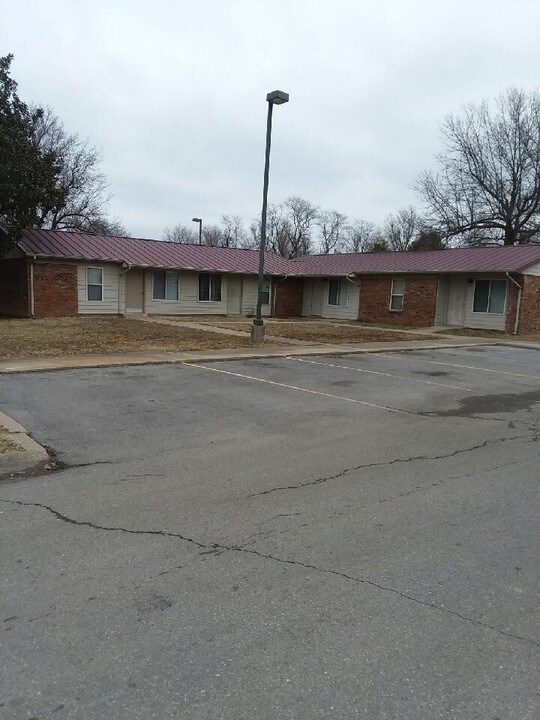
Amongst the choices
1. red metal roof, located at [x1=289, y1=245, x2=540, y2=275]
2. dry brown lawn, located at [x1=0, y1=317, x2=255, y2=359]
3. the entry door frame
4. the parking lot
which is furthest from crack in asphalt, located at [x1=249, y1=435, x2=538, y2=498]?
the entry door frame

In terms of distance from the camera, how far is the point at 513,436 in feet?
24.1

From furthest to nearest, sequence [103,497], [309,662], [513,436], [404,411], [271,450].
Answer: [404,411] < [513,436] < [271,450] < [103,497] < [309,662]

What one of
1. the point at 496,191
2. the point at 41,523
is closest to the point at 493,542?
the point at 41,523

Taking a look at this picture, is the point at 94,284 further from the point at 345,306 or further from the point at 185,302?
the point at 345,306

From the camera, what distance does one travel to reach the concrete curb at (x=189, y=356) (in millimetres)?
11309

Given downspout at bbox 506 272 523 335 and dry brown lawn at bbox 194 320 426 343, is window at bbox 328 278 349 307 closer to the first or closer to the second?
dry brown lawn at bbox 194 320 426 343

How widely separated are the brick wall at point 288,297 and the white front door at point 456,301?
9452 mm

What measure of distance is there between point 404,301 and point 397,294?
71 cm

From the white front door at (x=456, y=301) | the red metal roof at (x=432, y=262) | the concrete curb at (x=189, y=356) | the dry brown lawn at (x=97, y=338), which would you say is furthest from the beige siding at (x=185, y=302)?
the concrete curb at (x=189, y=356)

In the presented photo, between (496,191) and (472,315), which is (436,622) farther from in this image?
(496,191)

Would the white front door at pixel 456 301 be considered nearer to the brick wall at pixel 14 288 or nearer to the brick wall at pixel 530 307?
the brick wall at pixel 530 307

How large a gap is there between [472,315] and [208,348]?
626 inches

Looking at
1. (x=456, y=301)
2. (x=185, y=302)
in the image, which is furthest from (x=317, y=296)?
(x=456, y=301)

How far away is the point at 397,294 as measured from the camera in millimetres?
28891
